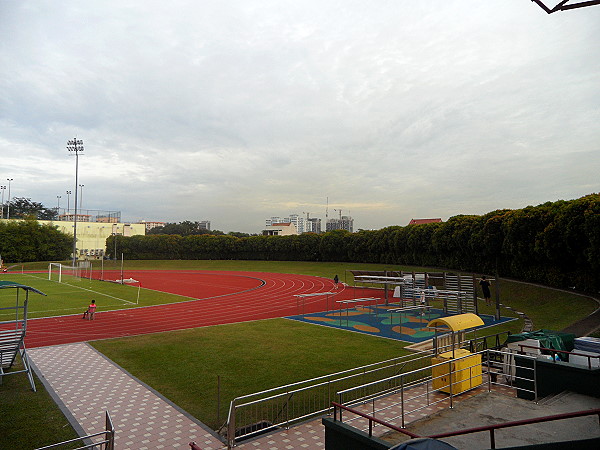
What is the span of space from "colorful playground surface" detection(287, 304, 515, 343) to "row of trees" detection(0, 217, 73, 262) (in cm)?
7424

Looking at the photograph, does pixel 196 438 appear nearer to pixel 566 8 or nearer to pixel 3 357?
pixel 3 357

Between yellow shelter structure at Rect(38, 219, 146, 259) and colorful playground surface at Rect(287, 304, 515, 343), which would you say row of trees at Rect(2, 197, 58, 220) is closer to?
yellow shelter structure at Rect(38, 219, 146, 259)

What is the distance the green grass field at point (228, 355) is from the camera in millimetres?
10172

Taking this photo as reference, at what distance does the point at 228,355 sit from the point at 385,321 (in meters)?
11.2

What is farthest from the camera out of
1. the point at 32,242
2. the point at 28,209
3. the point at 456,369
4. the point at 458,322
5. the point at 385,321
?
the point at 28,209

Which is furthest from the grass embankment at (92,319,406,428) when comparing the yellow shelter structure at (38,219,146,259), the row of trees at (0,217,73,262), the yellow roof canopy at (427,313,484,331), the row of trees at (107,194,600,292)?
the row of trees at (0,217,73,262)

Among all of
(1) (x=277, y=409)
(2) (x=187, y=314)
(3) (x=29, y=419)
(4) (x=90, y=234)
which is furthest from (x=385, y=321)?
(4) (x=90, y=234)

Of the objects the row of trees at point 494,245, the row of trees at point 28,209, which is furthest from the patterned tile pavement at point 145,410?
the row of trees at point 28,209

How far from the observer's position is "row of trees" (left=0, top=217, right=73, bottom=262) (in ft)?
247

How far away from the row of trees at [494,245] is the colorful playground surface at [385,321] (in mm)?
7157

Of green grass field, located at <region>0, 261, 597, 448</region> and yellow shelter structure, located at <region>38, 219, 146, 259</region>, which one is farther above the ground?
yellow shelter structure, located at <region>38, 219, 146, 259</region>

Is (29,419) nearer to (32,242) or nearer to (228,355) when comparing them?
(228,355)

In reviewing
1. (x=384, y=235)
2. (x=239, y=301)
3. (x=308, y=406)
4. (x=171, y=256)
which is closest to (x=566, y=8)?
(x=308, y=406)

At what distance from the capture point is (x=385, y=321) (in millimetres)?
23312
